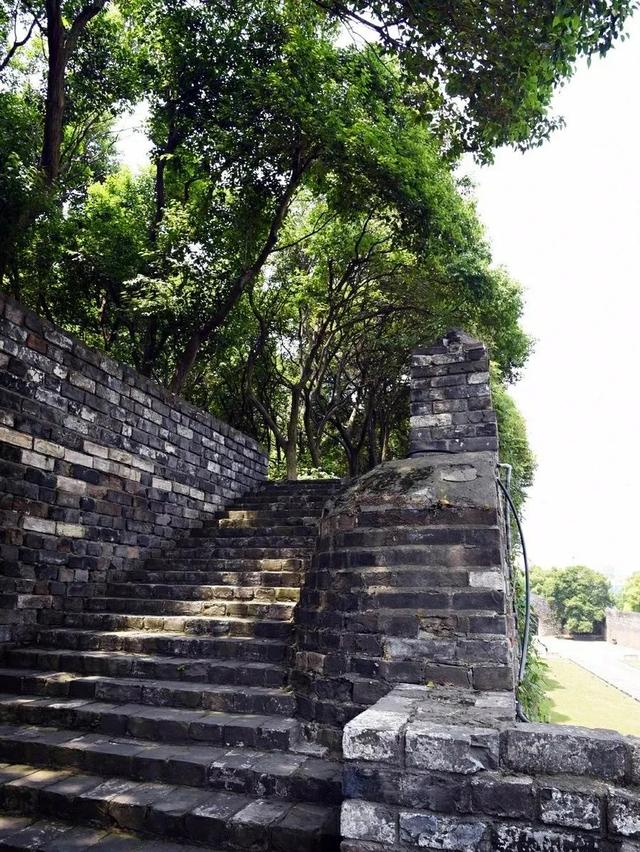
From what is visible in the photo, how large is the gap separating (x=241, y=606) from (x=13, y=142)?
726 cm

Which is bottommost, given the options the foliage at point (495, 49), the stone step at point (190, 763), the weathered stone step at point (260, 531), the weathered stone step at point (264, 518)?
the stone step at point (190, 763)

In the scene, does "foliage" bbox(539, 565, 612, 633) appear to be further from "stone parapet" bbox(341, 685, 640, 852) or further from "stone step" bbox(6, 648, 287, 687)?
"stone parapet" bbox(341, 685, 640, 852)

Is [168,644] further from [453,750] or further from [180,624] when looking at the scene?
[453,750]

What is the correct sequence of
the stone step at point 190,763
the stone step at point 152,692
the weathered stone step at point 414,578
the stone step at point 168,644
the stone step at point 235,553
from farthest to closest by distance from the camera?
1. the stone step at point 235,553
2. the stone step at point 168,644
3. the stone step at point 152,692
4. the weathered stone step at point 414,578
5. the stone step at point 190,763

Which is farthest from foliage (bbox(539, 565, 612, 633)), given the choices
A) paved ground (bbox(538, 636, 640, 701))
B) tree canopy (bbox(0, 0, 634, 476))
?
tree canopy (bbox(0, 0, 634, 476))

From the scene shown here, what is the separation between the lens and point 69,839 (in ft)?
9.49

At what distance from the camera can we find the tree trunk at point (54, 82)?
7355 mm

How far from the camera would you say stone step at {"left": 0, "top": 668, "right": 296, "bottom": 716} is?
12.7ft

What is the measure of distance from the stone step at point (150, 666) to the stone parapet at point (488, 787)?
188 centimetres

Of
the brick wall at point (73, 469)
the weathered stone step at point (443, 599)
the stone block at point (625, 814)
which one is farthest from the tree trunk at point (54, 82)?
the stone block at point (625, 814)

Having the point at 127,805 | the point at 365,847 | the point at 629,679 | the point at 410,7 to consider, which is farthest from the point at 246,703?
the point at 629,679

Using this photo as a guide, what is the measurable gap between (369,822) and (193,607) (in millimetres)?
3435

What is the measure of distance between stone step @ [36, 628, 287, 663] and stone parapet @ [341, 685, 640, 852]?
2160mm

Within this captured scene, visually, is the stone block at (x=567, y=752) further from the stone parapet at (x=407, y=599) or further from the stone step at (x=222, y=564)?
the stone step at (x=222, y=564)
